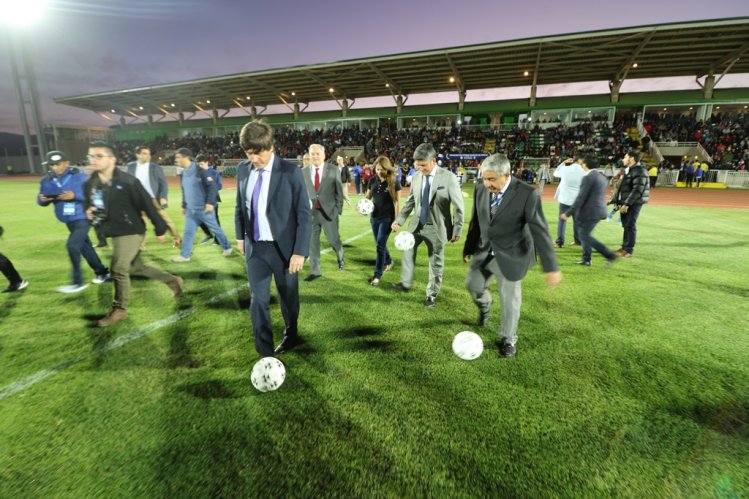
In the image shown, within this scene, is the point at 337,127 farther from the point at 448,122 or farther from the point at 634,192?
the point at 634,192

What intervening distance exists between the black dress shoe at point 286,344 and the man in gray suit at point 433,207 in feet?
6.39

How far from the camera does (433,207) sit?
4.60 meters

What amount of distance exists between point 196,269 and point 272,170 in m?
4.31

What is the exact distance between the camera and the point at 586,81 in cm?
3266

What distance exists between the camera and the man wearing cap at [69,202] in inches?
206

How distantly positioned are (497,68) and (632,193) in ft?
94.9

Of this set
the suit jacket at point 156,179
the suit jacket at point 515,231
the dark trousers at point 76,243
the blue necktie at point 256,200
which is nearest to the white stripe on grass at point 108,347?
the blue necktie at point 256,200

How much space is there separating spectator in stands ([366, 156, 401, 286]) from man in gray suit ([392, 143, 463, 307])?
2.23ft

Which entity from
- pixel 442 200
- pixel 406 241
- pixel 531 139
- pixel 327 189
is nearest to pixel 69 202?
pixel 327 189

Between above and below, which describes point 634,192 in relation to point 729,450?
above

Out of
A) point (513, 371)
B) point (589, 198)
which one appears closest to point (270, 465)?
point (513, 371)

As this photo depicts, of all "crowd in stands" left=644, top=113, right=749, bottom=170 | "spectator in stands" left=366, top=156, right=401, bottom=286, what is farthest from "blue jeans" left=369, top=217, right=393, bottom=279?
"crowd in stands" left=644, top=113, right=749, bottom=170

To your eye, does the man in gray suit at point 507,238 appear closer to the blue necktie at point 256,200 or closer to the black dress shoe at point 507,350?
the black dress shoe at point 507,350

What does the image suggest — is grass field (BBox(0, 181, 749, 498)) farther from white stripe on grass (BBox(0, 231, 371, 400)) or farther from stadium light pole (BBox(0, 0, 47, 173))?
stadium light pole (BBox(0, 0, 47, 173))
